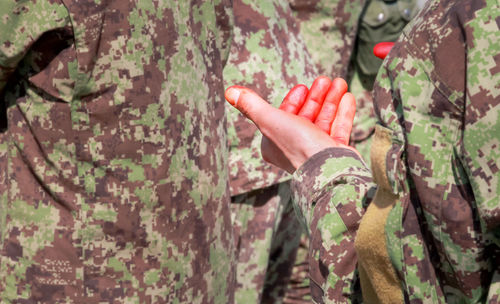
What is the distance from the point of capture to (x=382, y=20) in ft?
10.7

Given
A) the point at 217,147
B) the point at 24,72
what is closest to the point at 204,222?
the point at 217,147

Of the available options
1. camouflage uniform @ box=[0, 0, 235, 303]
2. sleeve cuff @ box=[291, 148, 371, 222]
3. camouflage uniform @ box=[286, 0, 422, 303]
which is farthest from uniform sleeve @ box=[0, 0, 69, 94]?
camouflage uniform @ box=[286, 0, 422, 303]

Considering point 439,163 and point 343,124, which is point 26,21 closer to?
point 343,124

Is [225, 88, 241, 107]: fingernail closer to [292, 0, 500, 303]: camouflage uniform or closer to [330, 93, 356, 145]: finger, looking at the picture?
[330, 93, 356, 145]: finger

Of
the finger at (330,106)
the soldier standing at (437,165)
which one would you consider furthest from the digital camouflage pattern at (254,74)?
the soldier standing at (437,165)

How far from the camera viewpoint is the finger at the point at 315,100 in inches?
61.5

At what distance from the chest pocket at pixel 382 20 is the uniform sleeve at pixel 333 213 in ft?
6.58

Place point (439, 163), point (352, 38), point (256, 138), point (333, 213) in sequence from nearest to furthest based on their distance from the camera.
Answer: point (439, 163), point (333, 213), point (256, 138), point (352, 38)

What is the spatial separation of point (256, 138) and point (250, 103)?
855 millimetres

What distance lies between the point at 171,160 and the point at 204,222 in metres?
0.21

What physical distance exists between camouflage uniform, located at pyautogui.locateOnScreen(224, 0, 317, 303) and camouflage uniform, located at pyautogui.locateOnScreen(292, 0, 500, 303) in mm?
1223

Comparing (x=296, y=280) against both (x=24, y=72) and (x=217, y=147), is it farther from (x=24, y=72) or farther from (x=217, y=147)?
(x=24, y=72)

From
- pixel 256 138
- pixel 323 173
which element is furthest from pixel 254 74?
pixel 323 173

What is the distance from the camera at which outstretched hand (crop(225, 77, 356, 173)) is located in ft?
4.65
